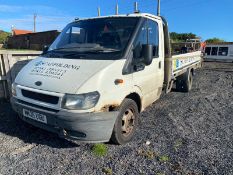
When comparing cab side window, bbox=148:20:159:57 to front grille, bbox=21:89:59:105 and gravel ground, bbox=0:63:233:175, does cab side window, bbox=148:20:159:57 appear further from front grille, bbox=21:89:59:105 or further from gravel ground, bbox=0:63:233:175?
front grille, bbox=21:89:59:105

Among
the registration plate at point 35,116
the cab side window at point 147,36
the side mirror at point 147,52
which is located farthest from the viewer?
the cab side window at point 147,36

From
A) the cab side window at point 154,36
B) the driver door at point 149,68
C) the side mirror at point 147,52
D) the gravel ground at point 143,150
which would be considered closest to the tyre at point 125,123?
the gravel ground at point 143,150

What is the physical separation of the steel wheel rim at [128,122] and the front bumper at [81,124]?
1.57 ft

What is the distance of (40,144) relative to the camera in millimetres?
4309

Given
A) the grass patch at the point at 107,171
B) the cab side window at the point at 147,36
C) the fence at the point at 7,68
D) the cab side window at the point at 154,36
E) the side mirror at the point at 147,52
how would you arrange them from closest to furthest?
the grass patch at the point at 107,171
the side mirror at the point at 147,52
the cab side window at the point at 147,36
the cab side window at the point at 154,36
the fence at the point at 7,68

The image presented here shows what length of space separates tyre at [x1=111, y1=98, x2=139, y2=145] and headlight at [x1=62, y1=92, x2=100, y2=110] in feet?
2.10

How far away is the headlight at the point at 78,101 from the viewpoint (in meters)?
3.54

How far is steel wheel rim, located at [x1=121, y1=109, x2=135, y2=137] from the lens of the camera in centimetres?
430

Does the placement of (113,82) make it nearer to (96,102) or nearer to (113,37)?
(96,102)

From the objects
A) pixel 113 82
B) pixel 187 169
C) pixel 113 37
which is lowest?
pixel 187 169

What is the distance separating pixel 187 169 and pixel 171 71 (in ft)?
9.89

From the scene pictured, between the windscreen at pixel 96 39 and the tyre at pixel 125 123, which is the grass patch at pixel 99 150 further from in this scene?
the windscreen at pixel 96 39

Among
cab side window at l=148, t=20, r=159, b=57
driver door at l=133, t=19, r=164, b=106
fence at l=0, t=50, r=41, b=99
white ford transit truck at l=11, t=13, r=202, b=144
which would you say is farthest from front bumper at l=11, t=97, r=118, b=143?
fence at l=0, t=50, r=41, b=99

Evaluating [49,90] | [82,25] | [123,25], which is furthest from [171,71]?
[49,90]
